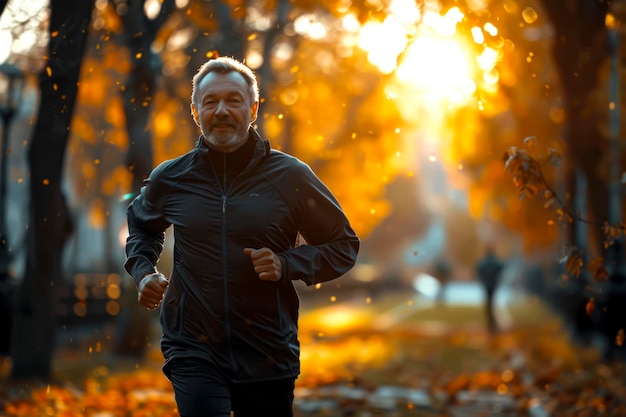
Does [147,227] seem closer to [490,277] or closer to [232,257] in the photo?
[232,257]

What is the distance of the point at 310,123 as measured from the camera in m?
23.3

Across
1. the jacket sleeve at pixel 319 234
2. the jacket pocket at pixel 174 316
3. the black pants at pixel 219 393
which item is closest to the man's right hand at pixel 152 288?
the jacket pocket at pixel 174 316

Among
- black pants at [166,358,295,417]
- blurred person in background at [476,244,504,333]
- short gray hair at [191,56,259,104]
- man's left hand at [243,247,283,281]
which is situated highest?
short gray hair at [191,56,259,104]

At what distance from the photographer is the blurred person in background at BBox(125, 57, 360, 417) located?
443 centimetres

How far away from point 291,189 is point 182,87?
15.8 meters

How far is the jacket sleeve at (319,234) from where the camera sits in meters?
4.54

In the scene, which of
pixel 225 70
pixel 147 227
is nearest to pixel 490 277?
pixel 147 227

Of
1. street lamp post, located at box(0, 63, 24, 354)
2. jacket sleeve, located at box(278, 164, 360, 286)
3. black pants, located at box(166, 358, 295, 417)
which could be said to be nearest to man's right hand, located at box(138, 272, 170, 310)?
black pants, located at box(166, 358, 295, 417)

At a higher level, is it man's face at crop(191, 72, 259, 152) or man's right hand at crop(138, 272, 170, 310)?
man's face at crop(191, 72, 259, 152)

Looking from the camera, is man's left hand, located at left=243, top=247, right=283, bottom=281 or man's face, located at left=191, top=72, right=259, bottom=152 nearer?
man's left hand, located at left=243, top=247, right=283, bottom=281

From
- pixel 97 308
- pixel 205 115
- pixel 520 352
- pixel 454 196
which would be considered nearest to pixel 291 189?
pixel 205 115

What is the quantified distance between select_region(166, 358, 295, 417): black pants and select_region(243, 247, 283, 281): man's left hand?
1.40ft

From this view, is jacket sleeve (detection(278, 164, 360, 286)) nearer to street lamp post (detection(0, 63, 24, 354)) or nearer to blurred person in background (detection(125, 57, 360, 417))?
blurred person in background (detection(125, 57, 360, 417))

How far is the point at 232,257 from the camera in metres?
4.43
